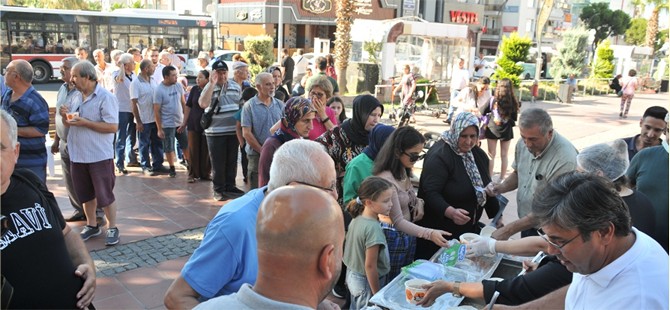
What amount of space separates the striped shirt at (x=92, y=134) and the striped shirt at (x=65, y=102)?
10cm

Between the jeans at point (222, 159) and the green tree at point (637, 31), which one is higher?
A: the green tree at point (637, 31)

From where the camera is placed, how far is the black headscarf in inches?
173

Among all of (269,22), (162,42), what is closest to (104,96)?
(162,42)

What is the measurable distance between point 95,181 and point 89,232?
2.13ft

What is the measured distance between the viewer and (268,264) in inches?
53.2

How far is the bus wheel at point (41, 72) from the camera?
19844mm

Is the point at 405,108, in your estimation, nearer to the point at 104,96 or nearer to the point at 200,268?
the point at 104,96

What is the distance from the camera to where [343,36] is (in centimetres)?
1864

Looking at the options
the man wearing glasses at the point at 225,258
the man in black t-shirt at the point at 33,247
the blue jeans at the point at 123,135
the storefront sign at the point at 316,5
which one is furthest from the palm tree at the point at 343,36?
the storefront sign at the point at 316,5

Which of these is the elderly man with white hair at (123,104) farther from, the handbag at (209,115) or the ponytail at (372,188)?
the ponytail at (372,188)

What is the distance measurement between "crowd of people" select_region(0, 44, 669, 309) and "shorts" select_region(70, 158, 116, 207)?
16mm

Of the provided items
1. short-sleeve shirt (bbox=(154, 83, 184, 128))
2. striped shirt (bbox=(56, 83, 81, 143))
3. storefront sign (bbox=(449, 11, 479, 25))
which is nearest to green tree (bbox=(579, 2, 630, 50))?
storefront sign (bbox=(449, 11, 479, 25))

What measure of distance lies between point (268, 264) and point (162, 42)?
907 inches

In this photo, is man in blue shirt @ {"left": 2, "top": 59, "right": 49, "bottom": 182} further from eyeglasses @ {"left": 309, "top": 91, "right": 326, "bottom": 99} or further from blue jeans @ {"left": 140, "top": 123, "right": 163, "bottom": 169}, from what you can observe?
blue jeans @ {"left": 140, "top": 123, "right": 163, "bottom": 169}
